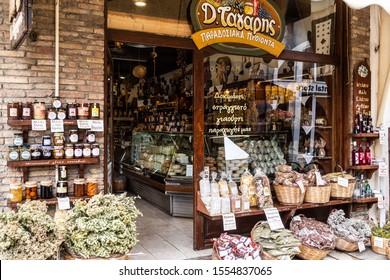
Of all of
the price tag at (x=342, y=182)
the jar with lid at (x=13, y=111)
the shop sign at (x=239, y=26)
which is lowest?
the price tag at (x=342, y=182)

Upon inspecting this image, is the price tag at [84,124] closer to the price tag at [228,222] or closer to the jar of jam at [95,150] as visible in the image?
the jar of jam at [95,150]

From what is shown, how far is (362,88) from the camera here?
6203 millimetres

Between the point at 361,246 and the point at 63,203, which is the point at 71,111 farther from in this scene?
the point at 361,246

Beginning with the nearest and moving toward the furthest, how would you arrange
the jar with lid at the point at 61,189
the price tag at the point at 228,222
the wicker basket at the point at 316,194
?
the jar with lid at the point at 61,189 < the price tag at the point at 228,222 < the wicker basket at the point at 316,194

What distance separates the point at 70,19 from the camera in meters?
4.35

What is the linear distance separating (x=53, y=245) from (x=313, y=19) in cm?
544

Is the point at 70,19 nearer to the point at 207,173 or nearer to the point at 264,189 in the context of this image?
the point at 207,173

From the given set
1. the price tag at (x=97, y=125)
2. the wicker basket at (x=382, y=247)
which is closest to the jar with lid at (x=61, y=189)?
the price tag at (x=97, y=125)

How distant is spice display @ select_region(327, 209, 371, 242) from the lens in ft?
17.0

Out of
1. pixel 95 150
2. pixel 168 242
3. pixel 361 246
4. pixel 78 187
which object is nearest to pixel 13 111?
pixel 95 150

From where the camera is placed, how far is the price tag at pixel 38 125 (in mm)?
3986

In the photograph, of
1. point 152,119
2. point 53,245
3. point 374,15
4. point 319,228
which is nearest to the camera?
point 53,245

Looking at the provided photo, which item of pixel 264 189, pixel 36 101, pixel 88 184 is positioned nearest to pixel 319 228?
pixel 264 189

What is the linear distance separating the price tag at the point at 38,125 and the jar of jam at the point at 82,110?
0.39m
